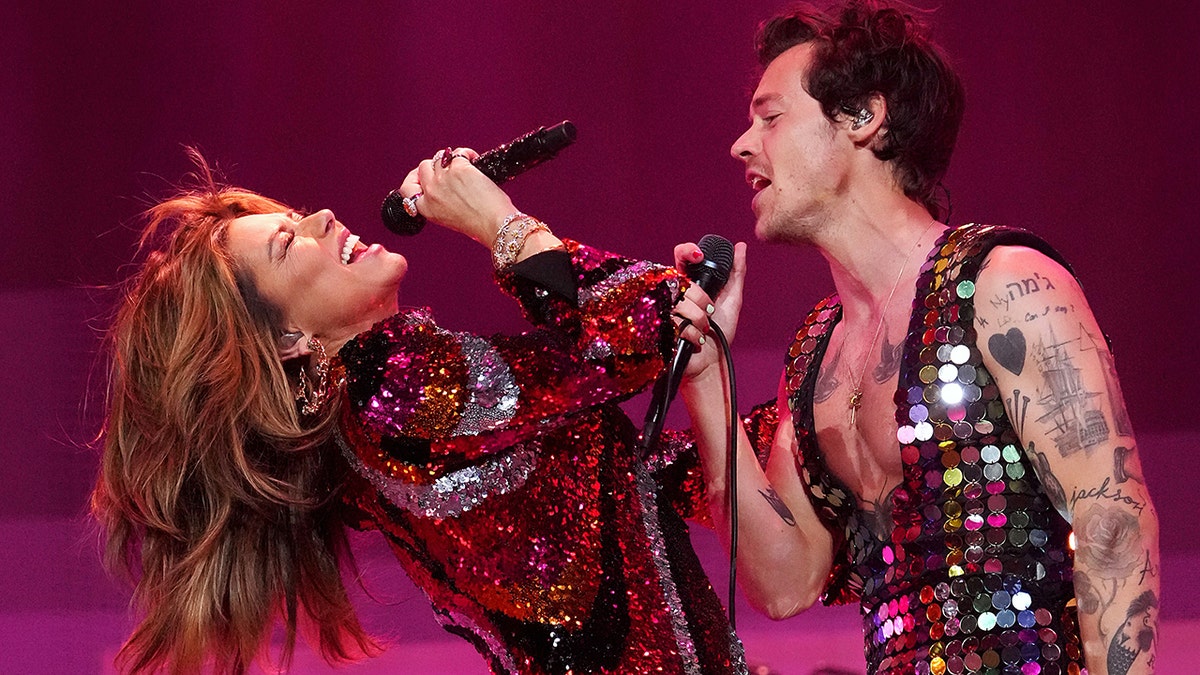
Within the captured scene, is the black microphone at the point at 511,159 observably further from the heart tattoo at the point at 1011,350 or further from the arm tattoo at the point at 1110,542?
the arm tattoo at the point at 1110,542

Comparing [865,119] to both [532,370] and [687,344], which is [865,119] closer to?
[687,344]

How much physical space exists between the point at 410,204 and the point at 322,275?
0.16 meters

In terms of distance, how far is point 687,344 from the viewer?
1608mm

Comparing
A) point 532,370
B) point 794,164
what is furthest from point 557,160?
point 532,370

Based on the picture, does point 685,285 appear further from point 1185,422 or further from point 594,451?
point 1185,422

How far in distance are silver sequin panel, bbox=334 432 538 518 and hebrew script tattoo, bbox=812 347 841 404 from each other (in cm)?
42

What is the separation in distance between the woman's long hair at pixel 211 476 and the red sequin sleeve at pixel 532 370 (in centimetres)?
16

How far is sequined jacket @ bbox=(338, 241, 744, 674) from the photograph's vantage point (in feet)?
5.00

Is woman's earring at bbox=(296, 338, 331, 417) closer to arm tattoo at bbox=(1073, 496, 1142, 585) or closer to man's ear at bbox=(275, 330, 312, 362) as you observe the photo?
man's ear at bbox=(275, 330, 312, 362)

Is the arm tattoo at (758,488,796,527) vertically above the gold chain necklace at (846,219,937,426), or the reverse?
the gold chain necklace at (846,219,937,426)

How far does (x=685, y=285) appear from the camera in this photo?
1.58 m

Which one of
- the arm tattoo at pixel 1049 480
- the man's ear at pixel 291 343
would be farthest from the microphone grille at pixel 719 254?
the man's ear at pixel 291 343

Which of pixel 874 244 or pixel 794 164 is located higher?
pixel 794 164

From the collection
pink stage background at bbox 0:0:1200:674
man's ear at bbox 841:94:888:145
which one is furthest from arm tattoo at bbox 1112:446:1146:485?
pink stage background at bbox 0:0:1200:674
